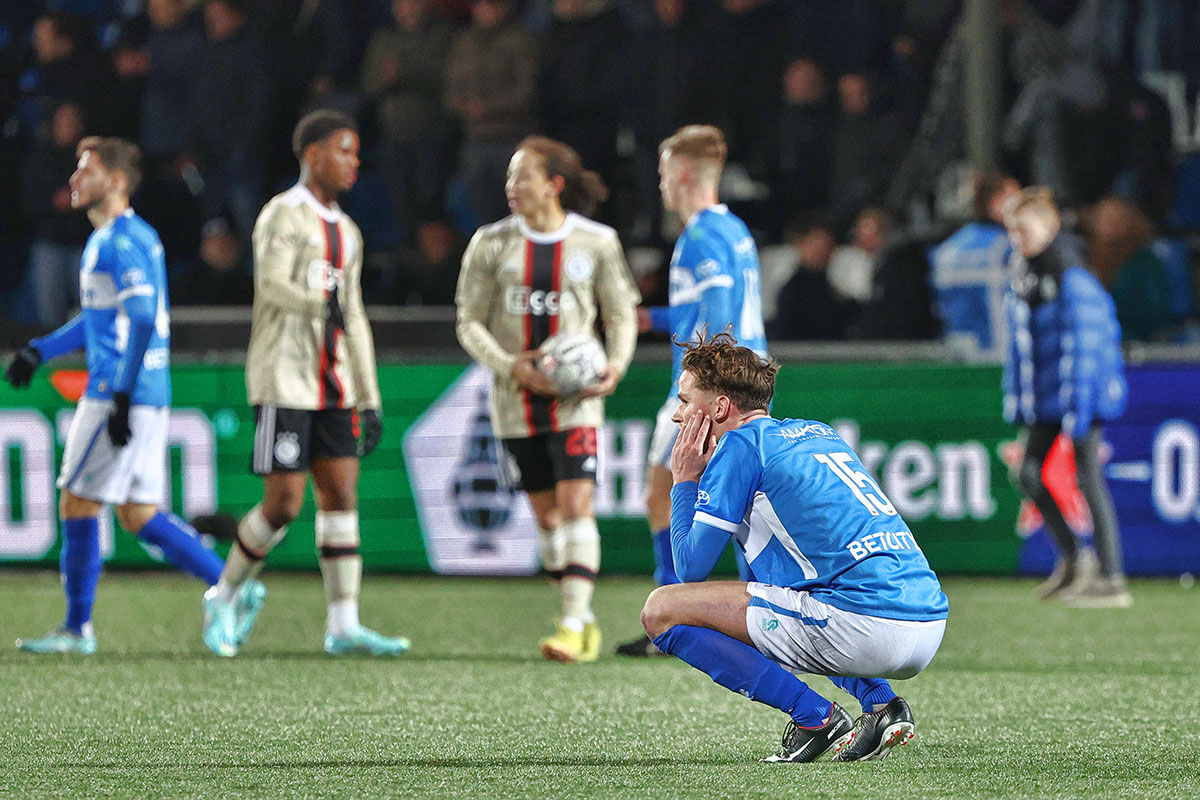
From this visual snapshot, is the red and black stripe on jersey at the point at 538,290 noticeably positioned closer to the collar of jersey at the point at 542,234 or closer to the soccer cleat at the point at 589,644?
the collar of jersey at the point at 542,234

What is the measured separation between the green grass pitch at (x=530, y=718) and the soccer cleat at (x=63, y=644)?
0.32ft

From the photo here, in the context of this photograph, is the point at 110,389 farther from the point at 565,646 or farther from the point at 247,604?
the point at 565,646

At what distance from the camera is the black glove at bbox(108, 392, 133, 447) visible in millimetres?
6629

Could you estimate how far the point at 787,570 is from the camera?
4266mm

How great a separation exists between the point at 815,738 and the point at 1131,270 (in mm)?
7821

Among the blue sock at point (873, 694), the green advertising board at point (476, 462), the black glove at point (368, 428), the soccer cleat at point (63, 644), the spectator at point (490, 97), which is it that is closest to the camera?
the blue sock at point (873, 694)

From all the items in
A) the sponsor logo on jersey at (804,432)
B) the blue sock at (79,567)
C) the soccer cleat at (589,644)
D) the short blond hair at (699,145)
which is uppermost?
the short blond hair at (699,145)

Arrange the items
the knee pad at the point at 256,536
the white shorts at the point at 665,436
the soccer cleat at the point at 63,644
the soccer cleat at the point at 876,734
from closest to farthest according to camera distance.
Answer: the soccer cleat at the point at 876,734 → the white shorts at the point at 665,436 → the knee pad at the point at 256,536 → the soccer cleat at the point at 63,644

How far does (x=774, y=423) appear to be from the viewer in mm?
4270

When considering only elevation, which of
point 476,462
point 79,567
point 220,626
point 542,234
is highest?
point 542,234

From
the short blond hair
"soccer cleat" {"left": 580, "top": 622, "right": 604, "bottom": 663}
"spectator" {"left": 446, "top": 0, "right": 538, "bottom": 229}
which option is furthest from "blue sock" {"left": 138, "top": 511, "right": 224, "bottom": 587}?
"spectator" {"left": 446, "top": 0, "right": 538, "bottom": 229}

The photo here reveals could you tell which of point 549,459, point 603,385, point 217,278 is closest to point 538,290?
point 603,385

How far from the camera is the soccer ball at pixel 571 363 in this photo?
661 cm

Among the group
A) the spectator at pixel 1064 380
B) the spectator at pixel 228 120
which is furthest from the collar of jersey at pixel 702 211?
the spectator at pixel 228 120
